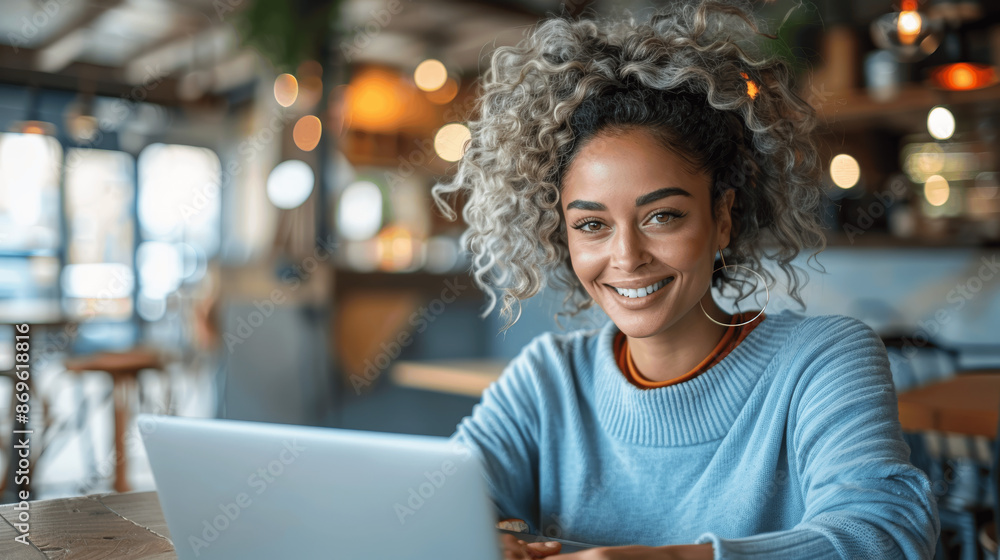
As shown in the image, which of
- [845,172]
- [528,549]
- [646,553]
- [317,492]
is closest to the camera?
[317,492]

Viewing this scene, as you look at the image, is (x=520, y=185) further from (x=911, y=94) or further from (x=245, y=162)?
(x=245, y=162)

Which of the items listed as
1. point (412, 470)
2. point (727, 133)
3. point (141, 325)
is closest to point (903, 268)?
point (727, 133)

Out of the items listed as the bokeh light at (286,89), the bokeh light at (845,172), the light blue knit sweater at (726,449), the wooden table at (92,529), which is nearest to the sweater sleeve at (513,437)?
the light blue knit sweater at (726,449)

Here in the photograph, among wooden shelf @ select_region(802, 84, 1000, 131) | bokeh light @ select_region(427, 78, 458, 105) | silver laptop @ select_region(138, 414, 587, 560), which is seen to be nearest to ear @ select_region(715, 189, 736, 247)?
silver laptop @ select_region(138, 414, 587, 560)

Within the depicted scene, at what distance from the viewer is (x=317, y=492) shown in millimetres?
654

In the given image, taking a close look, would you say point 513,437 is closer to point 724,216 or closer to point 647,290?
point 647,290

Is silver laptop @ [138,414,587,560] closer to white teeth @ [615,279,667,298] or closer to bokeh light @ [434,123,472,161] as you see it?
white teeth @ [615,279,667,298]

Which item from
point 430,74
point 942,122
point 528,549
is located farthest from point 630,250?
point 430,74

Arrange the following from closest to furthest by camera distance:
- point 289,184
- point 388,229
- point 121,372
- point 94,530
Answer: point 94,530
point 121,372
point 289,184
point 388,229

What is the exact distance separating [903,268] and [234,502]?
11.7 feet

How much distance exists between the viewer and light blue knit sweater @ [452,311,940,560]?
87 centimetres

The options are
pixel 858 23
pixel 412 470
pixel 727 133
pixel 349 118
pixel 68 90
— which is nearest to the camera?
pixel 412 470

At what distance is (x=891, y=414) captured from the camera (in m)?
0.97

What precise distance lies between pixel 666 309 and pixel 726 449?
8.2 inches
